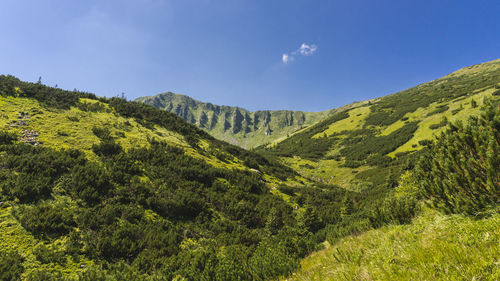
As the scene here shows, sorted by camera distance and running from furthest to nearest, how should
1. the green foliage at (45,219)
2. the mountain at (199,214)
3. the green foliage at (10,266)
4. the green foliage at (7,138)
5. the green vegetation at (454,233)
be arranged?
the green foliage at (7,138) < the green foliage at (45,219) < the green foliage at (10,266) < the mountain at (199,214) < the green vegetation at (454,233)

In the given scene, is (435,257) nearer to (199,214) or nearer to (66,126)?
(199,214)

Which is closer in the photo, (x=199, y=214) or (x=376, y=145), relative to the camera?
(x=199, y=214)

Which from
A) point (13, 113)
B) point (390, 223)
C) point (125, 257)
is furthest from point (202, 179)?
point (13, 113)

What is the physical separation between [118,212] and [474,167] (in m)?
15.8

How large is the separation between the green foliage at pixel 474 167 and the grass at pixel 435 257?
1.97 feet

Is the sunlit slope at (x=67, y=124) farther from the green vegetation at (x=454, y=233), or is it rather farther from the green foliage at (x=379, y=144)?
the green foliage at (x=379, y=144)

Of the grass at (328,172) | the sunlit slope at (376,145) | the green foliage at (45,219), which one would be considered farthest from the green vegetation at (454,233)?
the grass at (328,172)

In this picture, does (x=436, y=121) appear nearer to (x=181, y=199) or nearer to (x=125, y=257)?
(x=181, y=199)

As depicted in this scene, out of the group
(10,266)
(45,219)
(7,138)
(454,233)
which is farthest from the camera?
(7,138)

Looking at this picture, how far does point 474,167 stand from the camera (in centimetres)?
488

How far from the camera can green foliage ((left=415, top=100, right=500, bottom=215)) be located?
14.3ft

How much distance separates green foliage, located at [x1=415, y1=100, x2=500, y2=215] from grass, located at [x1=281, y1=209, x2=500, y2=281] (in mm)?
600

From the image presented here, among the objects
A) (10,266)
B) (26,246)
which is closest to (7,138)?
(26,246)

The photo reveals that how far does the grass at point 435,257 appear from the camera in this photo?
9.06 feet
